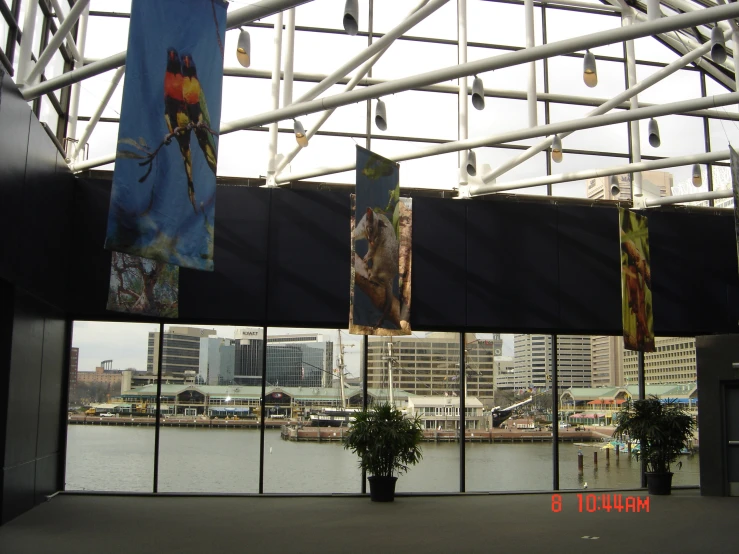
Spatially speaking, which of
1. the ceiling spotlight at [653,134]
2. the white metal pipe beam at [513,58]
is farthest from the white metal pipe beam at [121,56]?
the ceiling spotlight at [653,134]

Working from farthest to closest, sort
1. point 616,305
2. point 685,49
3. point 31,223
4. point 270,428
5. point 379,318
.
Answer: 1. point 685,49
2. point 616,305
3. point 270,428
4. point 379,318
5. point 31,223

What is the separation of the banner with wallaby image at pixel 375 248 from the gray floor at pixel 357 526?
107 inches

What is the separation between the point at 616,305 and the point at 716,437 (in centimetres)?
285

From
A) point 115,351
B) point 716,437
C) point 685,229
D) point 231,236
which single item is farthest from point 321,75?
point 716,437

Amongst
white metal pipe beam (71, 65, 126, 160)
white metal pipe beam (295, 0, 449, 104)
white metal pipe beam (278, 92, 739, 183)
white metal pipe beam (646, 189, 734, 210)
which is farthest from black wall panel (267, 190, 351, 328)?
white metal pipe beam (646, 189, 734, 210)

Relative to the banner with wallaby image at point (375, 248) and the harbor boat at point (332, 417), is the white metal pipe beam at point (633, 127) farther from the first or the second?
the harbor boat at point (332, 417)

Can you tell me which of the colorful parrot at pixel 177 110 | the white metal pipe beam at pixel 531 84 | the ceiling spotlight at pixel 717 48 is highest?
the white metal pipe beam at pixel 531 84

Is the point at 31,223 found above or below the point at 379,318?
above

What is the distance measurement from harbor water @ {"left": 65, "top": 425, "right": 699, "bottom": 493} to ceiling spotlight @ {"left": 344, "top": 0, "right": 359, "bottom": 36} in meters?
6.77

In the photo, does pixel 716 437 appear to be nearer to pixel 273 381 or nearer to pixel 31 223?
pixel 273 381

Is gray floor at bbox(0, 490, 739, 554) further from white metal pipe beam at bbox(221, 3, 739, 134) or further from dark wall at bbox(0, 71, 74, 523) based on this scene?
white metal pipe beam at bbox(221, 3, 739, 134)

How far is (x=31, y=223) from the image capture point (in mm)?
9969

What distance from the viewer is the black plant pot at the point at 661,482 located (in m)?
13.6

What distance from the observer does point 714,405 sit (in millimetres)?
13492
